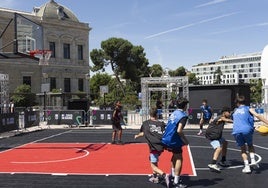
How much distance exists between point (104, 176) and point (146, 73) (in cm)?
7090

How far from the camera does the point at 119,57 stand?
257 feet

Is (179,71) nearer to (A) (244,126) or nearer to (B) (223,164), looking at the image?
(B) (223,164)

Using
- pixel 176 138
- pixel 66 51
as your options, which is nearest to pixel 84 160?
pixel 176 138

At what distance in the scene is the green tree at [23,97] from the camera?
53763mm

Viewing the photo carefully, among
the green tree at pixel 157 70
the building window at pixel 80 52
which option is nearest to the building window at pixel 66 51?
the building window at pixel 80 52

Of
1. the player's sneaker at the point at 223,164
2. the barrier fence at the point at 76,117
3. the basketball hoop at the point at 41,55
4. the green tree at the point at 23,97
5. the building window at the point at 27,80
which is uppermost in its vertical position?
the building window at the point at 27,80

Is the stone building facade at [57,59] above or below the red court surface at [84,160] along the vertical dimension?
above

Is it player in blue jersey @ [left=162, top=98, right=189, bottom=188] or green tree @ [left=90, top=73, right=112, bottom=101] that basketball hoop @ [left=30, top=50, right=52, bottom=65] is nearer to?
player in blue jersey @ [left=162, top=98, right=189, bottom=188]

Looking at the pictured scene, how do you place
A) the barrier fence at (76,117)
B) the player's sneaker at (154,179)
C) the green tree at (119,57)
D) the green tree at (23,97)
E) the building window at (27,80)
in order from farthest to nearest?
the green tree at (119,57)
the building window at (27,80)
the green tree at (23,97)
the barrier fence at (76,117)
the player's sneaker at (154,179)

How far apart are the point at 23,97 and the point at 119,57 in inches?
1074

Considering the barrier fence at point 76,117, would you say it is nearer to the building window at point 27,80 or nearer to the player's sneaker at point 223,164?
the player's sneaker at point 223,164

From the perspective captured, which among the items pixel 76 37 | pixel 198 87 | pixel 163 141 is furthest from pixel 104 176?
pixel 76 37

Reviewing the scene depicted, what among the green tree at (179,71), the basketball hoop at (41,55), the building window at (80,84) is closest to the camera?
the basketball hoop at (41,55)

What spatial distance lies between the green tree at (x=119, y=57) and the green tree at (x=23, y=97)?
72.2 feet
